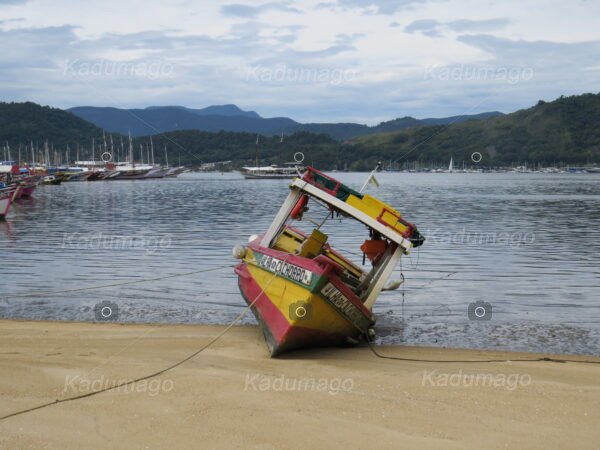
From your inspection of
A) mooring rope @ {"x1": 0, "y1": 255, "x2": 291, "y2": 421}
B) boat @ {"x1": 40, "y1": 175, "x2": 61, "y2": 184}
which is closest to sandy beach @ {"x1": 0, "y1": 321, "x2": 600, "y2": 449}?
mooring rope @ {"x1": 0, "y1": 255, "x2": 291, "y2": 421}

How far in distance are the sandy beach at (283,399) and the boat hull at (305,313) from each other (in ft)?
1.14

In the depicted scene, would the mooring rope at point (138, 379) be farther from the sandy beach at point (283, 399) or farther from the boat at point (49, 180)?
the boat at point (49, 180)

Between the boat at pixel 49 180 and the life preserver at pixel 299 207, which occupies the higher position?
the life preserver at pixel 299 207

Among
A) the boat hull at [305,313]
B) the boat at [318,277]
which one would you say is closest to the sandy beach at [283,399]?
the boat hull at [305,313]

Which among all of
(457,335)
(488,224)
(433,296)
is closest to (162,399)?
(457,335)

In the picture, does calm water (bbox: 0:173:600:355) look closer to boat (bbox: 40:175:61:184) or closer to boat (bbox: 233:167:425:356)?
boat (bbox: 233:167:425:356)

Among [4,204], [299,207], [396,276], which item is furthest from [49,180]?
[299,207]

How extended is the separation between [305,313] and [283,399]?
9.48ft

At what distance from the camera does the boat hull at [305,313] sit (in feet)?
46.4

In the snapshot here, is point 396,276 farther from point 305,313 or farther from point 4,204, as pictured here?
point 4,204

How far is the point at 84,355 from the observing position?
14305 mm

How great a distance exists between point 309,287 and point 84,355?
14.6 feet

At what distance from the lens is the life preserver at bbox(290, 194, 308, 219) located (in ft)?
55.2

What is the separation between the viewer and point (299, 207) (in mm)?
17047
